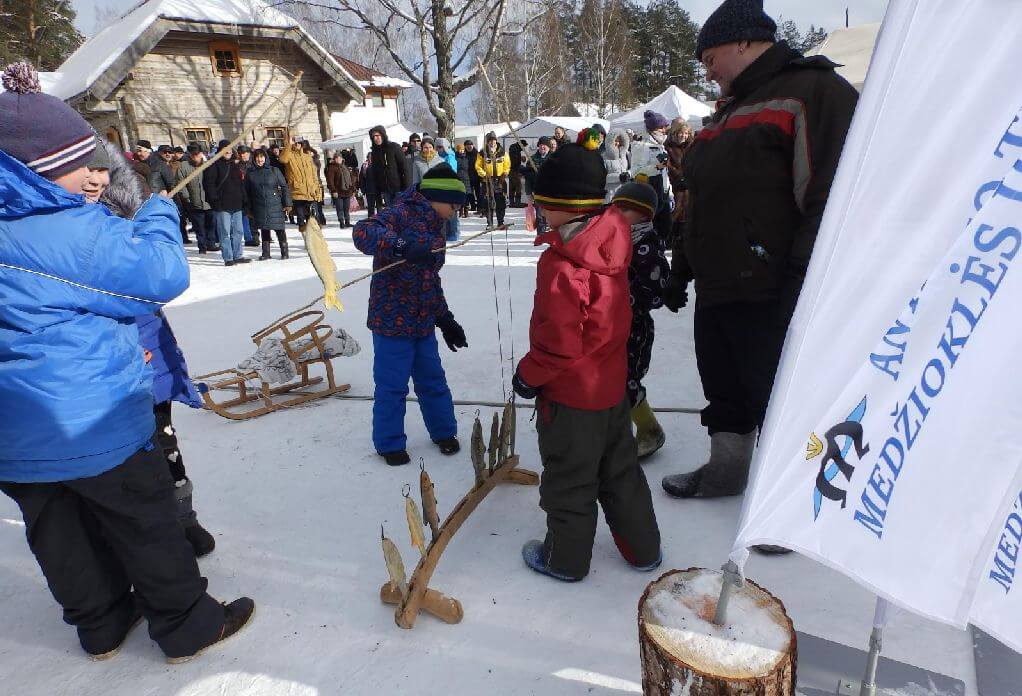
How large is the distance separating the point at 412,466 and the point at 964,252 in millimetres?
2699

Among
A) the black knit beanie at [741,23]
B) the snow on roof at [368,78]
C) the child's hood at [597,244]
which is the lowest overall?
the child's hood at [597,244]

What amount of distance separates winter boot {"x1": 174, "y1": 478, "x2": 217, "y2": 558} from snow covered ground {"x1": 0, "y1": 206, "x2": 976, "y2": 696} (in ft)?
0.24

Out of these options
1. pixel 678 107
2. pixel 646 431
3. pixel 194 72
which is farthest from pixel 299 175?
pixel 678 107

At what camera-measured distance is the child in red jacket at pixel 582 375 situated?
6.48ft

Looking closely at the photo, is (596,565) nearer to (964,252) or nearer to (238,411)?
(964,252)

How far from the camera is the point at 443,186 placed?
283 centimetres

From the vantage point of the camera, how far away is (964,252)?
1.06 metres

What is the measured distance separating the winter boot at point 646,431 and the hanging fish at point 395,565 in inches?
59.7

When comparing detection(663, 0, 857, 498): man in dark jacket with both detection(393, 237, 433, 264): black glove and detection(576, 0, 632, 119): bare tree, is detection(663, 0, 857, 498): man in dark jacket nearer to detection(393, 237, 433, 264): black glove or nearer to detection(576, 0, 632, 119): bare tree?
detection(393, 237, 433, 264): black glove

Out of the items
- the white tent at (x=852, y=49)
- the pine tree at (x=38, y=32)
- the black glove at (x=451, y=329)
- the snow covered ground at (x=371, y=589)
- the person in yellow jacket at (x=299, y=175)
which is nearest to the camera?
the snow covered ground at (x=371, y=589)

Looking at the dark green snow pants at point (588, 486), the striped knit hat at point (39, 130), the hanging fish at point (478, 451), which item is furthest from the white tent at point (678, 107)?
the striped knit hat at point (39, 130)

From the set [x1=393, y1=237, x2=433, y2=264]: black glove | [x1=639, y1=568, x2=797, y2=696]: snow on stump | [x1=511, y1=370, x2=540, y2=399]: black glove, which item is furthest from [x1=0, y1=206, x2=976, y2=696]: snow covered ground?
[x1=393, y1=237, x2=433, y2=264]: black glove

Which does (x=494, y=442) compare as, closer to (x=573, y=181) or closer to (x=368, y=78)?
(x=573, y=181)

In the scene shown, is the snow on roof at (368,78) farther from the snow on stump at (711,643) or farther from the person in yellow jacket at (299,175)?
the snow on stump at (711,643)
